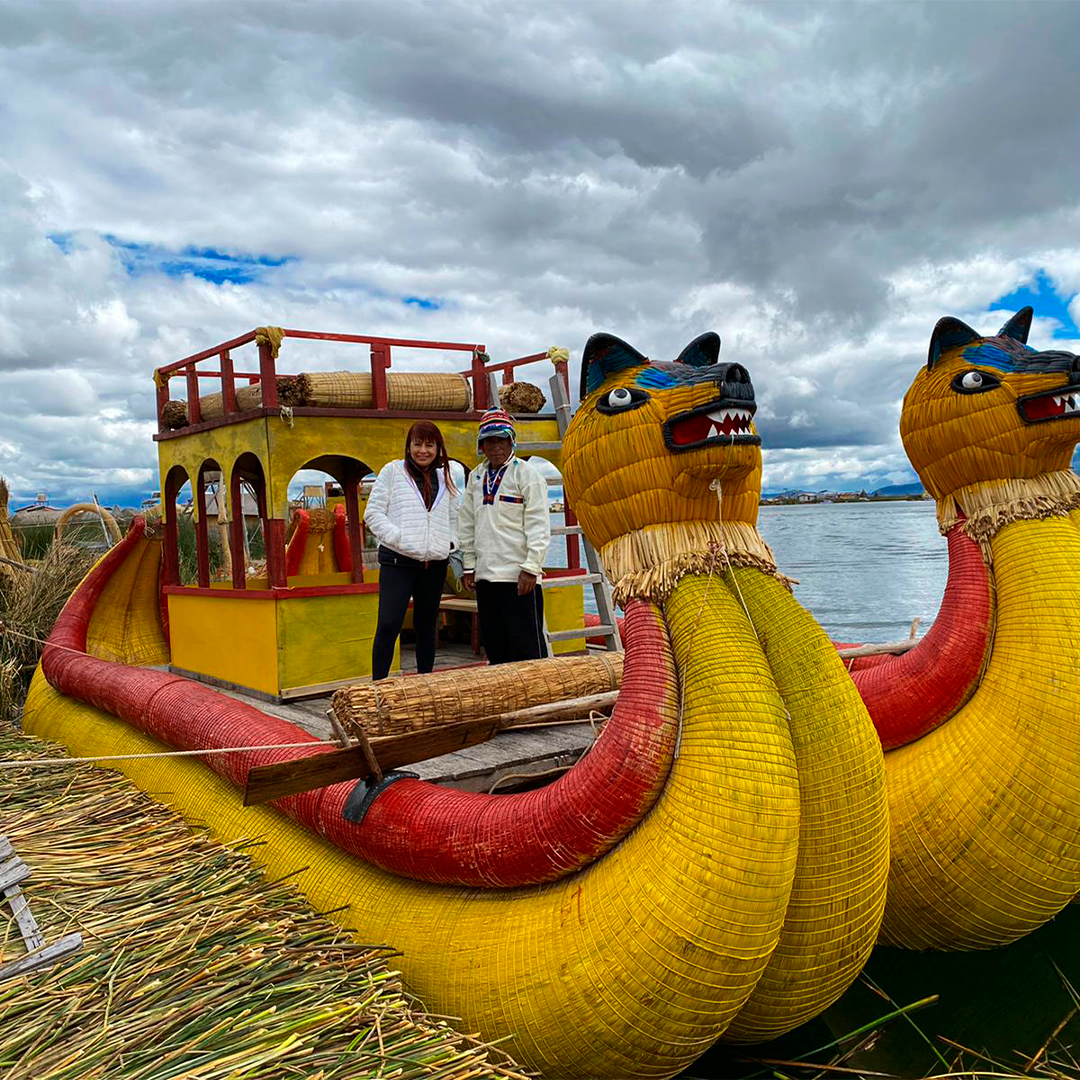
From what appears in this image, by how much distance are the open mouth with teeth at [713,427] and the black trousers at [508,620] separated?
2.72m

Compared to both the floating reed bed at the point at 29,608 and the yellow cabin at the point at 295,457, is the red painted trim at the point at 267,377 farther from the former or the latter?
the floating reed bed at the point at 29,608

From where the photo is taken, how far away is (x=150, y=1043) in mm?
2572

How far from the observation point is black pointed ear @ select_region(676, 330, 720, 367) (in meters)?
3.32

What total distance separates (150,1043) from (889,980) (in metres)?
3.10

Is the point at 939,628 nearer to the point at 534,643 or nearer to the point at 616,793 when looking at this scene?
the point at 616,793

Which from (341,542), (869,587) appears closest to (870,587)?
(869,587)

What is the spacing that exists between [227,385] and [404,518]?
1.85 meters

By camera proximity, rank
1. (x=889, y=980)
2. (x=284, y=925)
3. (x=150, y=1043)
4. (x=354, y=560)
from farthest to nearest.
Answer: (x=354, y=560)
(x=889, y=980)
(x=284, y=925)
(x=150, y=1043)

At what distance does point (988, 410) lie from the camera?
13.3 feet

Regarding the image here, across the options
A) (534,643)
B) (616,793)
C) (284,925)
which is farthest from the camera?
(534,643)

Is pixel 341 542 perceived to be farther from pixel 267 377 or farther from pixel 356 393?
pixel 267 377

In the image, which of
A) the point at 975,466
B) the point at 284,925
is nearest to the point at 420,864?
the point at 284,925

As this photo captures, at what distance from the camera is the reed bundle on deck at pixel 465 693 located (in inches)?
144

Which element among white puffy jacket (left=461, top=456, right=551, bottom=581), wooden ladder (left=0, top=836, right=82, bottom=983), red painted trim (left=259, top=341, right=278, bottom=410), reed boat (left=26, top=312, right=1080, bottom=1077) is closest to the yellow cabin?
red painted trim (left=259, top=341, right=278, bottom=410)
